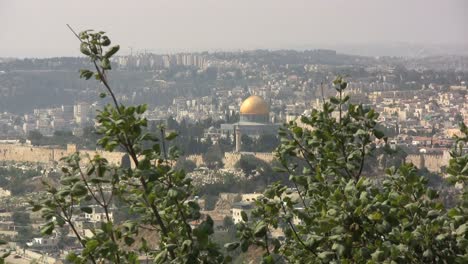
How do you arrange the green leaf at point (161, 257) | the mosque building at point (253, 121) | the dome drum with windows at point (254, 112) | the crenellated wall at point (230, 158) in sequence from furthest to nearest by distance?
the dome drum with windows at point (254, 112) < the mosque building at point (253, 121) < the crenellated wall at point (230, 158) < the green leaf at point (161, 257)

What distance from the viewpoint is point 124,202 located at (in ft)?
16.0

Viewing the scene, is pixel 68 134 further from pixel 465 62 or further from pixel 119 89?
pixel 465 62

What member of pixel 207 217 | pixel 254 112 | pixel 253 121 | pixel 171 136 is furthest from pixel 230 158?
pixel 207 217

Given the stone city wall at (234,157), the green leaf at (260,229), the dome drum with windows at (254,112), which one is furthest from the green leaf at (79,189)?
the dome drum with windows at (254,112)

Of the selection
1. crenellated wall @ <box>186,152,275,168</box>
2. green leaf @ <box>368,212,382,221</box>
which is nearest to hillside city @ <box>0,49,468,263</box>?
crenellated wall @ <box>186,152,275,168</box>

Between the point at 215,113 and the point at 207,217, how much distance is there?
72.4 metres

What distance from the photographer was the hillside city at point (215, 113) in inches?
1251

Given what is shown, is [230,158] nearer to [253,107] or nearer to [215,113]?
[253,107]

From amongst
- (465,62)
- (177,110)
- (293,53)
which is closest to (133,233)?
(177,110)

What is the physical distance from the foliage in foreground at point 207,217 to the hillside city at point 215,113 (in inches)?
247

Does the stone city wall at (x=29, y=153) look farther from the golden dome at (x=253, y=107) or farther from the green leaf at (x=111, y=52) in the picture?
the green leaf at (x=111, y=52)

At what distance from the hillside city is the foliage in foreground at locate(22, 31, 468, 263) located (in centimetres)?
627

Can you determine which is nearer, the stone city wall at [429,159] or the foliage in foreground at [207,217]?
the foliage in foreground at [207,217]

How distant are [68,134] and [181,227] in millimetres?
50940
